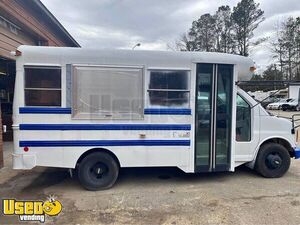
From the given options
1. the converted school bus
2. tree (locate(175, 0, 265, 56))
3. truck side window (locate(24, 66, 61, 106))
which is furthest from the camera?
tree (locate(175, 0, 265, 56))

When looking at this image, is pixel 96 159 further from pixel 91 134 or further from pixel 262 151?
pixel 262 151

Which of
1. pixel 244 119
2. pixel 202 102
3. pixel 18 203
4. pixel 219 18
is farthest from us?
pixel 219 18

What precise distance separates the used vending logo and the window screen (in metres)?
1.66

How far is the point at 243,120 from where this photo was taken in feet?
17.9

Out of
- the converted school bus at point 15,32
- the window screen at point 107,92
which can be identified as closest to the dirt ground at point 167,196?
the window screen at point 107,92

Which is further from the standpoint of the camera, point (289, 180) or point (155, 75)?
point (289, 180)

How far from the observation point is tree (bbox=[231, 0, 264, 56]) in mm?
35438

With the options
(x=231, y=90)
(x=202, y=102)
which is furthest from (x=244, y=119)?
(x=202, y=102)

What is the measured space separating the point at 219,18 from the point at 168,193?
37871 mm

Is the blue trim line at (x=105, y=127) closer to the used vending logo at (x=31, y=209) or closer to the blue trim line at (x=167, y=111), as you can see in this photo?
the blue trim line at (x=167, y=111)

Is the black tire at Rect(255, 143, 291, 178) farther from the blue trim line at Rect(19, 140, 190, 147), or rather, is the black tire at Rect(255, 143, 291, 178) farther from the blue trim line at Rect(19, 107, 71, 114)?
the blue trim line at Rect(19, 107, 71, 114)

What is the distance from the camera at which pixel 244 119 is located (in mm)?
5441

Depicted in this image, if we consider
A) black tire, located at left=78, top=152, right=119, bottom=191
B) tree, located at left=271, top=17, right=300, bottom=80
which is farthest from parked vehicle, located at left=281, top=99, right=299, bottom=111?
black tire, located at left=78, top=152, right=119, bottom=191

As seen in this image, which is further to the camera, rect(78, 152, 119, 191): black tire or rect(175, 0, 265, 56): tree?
rect(175, 0, 265, 56): tree
